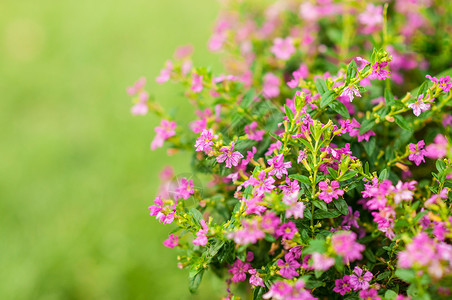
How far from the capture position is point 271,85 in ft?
5.86

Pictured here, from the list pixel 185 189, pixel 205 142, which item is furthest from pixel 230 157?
pixel 185 189

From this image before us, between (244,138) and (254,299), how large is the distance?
50cm

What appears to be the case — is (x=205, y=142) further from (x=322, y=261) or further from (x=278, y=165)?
(x=322, y=261)

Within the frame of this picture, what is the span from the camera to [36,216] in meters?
2.63

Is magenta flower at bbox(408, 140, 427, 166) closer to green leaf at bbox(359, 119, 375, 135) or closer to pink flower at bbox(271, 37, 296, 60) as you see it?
green leaf at bbox(359, 119, 375, 135)

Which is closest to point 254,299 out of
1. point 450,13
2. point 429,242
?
point 429,242

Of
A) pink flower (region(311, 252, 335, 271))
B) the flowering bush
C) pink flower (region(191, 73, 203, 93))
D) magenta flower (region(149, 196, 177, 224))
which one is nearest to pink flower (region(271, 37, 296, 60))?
the flowering bush

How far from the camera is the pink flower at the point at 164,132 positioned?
1.51 meters

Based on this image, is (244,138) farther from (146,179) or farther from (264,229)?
(146,179)

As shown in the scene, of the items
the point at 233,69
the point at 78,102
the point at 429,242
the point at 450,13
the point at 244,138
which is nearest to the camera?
the point at 429,242

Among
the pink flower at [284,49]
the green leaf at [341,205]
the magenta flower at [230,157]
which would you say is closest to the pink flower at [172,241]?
the magenta flower at [230,157]

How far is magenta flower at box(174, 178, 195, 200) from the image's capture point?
1.31 m

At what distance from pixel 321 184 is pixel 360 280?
0.96ft

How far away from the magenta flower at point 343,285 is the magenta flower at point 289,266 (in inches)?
5.0
